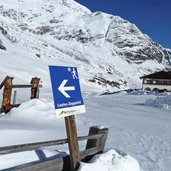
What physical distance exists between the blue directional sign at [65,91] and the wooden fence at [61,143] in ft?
1.98

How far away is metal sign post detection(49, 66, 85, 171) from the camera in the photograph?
553 cm

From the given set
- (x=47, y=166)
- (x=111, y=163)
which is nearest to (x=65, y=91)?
(x=47, y=166)

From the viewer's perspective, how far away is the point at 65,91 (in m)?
5.65

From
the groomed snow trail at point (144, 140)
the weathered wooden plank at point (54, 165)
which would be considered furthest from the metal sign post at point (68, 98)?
the groomed snow trail at point (144, 140)

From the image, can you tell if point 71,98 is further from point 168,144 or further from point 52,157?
point 168,144

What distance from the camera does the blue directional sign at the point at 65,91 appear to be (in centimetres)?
551

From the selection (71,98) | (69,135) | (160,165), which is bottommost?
(160,165)

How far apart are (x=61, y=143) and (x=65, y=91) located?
95 cm

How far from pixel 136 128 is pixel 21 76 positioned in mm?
47195

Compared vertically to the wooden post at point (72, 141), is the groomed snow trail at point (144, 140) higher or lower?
lower

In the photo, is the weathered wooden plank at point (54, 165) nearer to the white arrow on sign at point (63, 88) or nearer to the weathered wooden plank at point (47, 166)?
the weathered wooden plank at point (47, 166)

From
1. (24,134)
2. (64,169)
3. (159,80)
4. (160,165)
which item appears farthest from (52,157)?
(159,80)

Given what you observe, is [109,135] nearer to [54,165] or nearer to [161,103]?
[54,165]

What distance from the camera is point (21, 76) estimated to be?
58.3m
